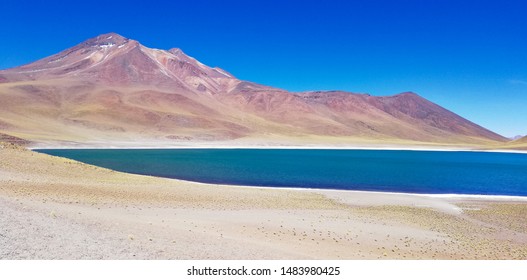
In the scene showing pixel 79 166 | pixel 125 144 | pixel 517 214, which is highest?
pixel 125 144

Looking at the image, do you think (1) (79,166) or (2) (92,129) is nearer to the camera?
(1) (79,166)

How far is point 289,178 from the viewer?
46344 millimetres

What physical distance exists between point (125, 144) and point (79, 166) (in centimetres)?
9085

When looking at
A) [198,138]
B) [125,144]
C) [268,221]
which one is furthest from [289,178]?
[198,138]

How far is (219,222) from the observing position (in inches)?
704

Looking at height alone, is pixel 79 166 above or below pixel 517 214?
above

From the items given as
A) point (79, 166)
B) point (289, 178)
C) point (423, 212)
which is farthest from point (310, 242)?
point (289, 178)

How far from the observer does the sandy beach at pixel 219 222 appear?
38.3 ft

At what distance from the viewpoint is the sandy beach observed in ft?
38.3
